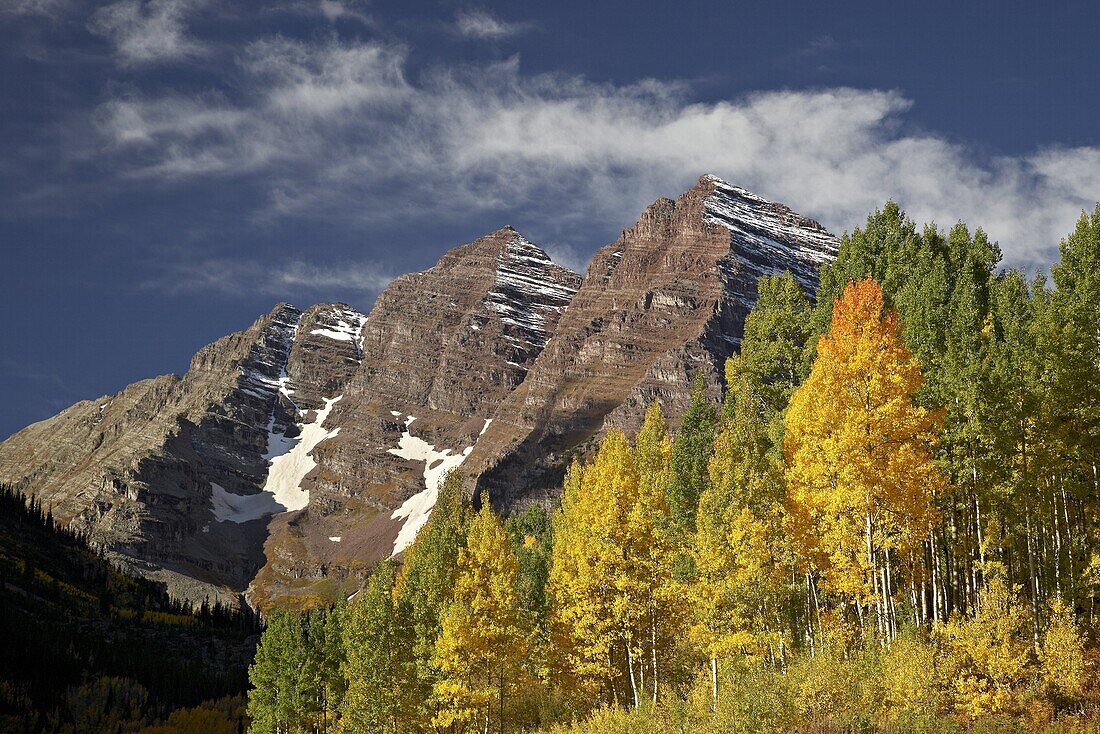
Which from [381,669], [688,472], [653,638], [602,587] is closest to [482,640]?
[602,587]

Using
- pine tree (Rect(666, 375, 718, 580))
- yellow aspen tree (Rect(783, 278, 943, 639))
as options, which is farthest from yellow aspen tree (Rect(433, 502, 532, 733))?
yellow aspen tree (Rect(783, 278, 943, 639))

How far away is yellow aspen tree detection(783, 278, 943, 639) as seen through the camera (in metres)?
32.0

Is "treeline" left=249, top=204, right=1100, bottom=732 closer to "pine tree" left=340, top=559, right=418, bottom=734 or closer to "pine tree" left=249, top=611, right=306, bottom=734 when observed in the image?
"pine tree" left=340, top=559, right=418, bottom=734

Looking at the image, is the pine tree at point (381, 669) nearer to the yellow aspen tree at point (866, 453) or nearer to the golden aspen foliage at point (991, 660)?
the yellow aspen tree at point (866, 453)

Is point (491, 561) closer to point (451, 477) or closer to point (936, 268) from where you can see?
point (936, 268)

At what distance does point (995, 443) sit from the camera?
33.3m

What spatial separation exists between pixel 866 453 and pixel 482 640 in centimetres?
2067

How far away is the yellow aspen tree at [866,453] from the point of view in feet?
105

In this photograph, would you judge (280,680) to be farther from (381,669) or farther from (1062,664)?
(1062,664)

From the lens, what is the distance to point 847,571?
32938mm

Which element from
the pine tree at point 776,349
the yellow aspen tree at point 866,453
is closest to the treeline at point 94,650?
the pine tree at point 776,349

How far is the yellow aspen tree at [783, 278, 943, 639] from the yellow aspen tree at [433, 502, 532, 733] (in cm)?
1602

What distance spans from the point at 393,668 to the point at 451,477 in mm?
34938

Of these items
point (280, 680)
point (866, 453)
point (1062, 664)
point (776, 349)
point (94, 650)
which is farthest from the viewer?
point (94, 650)
